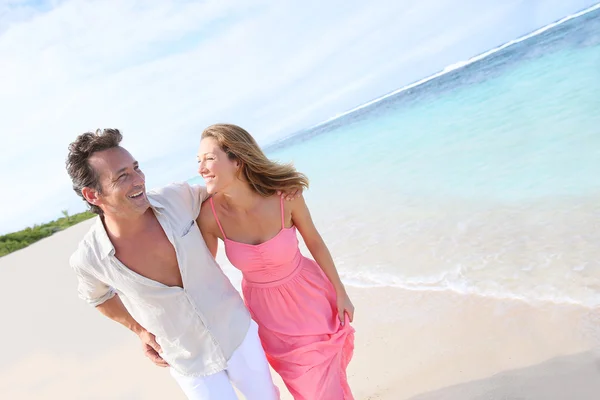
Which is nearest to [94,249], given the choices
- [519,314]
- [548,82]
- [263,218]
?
[263,218]

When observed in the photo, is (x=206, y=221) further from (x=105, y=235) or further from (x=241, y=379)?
(x=241, y=379)

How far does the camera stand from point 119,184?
2.14 meters

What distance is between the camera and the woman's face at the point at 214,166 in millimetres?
2424

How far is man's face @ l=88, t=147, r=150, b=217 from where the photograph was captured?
2.14m

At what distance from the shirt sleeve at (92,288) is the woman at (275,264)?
0.55 metres

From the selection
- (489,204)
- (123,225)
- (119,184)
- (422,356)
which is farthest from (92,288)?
(489,204)

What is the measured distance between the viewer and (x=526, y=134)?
797cm

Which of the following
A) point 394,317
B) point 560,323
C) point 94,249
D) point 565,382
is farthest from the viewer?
point 394,317

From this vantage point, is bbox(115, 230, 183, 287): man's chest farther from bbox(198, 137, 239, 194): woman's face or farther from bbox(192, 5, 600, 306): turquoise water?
bbox(192, 5, 600, 306): turquoise water

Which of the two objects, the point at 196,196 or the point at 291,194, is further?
the point at 291,194

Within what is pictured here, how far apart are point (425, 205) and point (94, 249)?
16.1 ft

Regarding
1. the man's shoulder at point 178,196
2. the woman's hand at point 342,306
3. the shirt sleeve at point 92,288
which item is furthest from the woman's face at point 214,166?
the woman's hand at point 342,306

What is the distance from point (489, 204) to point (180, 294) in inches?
173

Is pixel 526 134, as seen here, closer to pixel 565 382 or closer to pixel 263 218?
pixel 565 382
